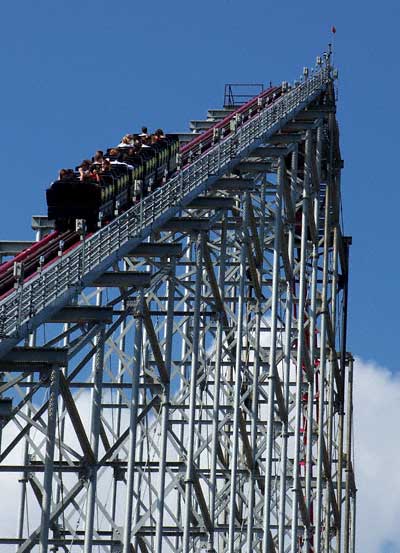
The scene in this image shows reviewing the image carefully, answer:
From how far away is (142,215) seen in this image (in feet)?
159

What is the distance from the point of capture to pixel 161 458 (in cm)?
4925

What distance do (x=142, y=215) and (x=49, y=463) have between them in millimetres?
8024

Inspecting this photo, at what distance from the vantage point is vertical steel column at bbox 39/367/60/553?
137ft

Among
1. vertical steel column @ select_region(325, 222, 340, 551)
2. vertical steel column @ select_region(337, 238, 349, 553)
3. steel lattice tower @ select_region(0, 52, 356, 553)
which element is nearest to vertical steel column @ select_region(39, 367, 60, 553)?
steel lattice tower @ select_region(0, 52, 356, 553)

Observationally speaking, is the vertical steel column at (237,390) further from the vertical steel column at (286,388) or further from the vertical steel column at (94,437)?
the vertical steel column at (94,437)

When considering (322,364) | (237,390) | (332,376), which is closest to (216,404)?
(237,390)

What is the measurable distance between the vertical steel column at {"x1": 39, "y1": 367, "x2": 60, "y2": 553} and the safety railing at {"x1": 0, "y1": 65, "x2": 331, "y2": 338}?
4.34 ft

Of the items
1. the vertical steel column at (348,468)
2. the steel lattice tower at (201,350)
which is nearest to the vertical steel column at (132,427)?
the steel lattice tower at (201,350)

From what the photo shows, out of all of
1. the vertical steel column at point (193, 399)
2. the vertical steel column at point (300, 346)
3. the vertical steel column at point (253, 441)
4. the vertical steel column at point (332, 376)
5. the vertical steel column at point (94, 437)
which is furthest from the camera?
the vertical steel column at point (332, 376)

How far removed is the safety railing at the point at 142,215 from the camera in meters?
42.8

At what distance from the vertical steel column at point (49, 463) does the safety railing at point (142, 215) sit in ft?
4.34

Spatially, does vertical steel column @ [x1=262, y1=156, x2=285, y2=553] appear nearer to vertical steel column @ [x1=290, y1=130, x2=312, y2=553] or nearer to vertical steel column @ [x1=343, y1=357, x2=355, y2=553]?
vertical steel column @ [x1=290, y1=130, x2=312, y2=553]

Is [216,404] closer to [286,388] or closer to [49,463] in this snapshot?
[286,388]

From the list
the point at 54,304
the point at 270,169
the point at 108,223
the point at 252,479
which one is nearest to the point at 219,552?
the point at 252,479
